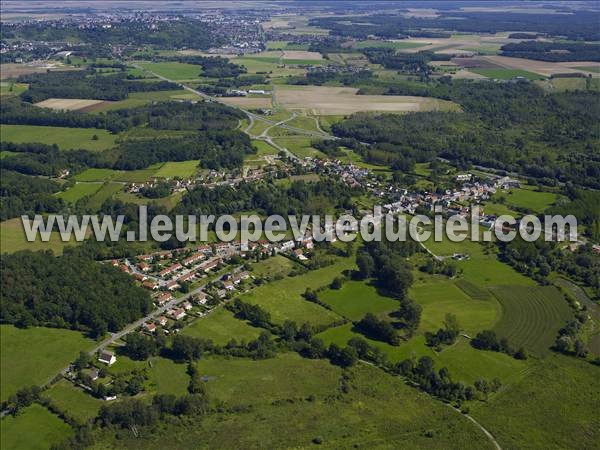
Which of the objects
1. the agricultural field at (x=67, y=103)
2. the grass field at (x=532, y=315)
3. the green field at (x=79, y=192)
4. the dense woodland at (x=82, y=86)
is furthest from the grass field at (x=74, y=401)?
the dense woodland at (x=82, y=86)

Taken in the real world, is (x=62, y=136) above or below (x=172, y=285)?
above

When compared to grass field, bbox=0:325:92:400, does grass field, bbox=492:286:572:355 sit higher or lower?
higher

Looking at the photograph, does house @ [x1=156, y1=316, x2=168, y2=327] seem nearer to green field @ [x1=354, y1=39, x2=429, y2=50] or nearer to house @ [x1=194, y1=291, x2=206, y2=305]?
house @ [x1=194, y1=291, x2=206, y2=305]

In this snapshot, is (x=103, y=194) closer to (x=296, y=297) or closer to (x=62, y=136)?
(x=62, y=136)

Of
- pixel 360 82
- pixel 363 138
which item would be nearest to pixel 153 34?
pixel 360 82

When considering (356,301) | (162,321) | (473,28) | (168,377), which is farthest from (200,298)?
(473,28)

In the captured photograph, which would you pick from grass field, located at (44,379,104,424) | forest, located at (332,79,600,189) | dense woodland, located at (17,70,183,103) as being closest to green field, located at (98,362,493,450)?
grass field, located at (44,379,104,424)
